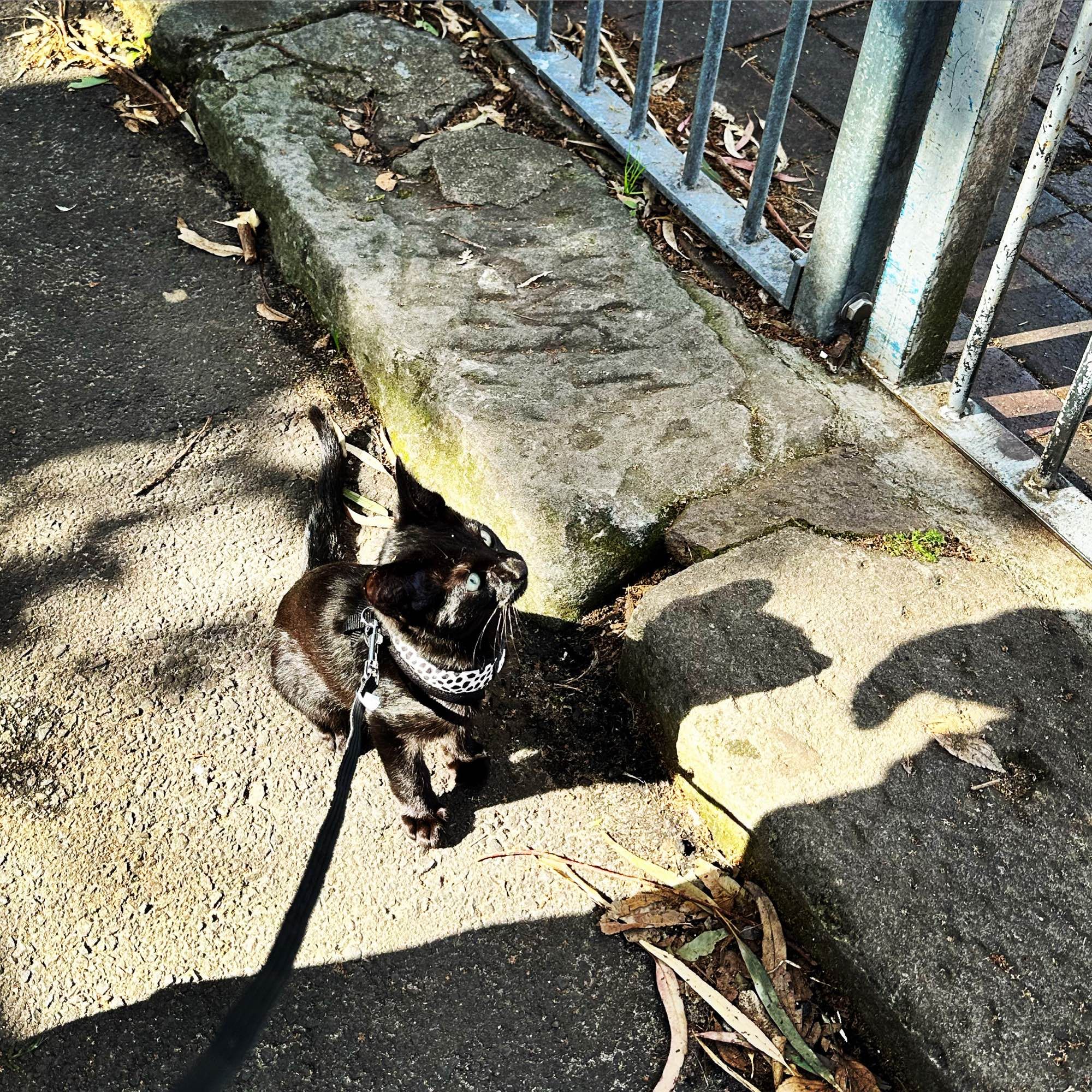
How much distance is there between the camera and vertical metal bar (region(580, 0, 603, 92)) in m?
3.79

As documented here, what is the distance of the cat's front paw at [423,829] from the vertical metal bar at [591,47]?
9.11ft

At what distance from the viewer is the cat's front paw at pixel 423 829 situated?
2.60 m

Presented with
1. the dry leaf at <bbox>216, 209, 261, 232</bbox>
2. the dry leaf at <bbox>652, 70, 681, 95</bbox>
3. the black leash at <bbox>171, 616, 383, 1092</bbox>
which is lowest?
Answer: the dry leaf at <bbox>216, 209, 261, 232</bbox>

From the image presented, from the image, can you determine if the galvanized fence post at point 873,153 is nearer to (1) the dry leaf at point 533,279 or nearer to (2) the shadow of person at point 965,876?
(1) the dry leaf at point 533,279

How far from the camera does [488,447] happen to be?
299cm

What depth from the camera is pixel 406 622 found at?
2316mm

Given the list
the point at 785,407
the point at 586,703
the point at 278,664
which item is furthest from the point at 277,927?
the point at 785,407

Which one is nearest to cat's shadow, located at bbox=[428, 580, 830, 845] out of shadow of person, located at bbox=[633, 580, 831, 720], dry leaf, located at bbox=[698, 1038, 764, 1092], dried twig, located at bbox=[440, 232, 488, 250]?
shadow of person, located at bbox=[633, 580, 831, 720]

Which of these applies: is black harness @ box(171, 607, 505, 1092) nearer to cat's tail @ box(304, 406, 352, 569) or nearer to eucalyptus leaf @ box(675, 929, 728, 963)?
cat's tail @ box(304, 406, 352, 569)

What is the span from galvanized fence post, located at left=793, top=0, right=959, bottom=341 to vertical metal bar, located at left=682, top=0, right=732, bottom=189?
0.57m

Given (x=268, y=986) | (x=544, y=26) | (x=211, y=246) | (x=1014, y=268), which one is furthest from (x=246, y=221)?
(x=268, y=986)

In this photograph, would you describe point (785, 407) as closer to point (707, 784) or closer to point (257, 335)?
point (707, 784)

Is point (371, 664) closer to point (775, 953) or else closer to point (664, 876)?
point (664, 876)

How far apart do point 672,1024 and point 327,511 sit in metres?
1.52
